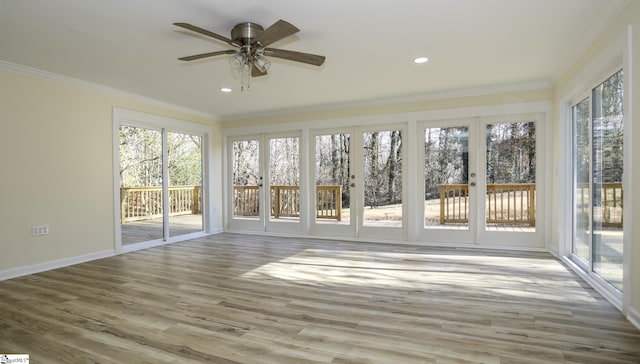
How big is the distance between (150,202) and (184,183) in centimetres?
67

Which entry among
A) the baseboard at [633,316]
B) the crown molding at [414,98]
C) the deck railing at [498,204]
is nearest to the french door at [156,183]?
the crown molding at [414,98]

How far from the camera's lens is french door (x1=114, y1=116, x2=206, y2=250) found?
5.05 m

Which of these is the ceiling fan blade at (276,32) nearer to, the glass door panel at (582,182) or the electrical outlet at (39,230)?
the glass door panel at (582,182)

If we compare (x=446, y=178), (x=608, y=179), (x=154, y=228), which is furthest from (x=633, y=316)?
(x=154, y=228)

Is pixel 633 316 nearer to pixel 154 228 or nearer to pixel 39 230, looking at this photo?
pixel 39 230

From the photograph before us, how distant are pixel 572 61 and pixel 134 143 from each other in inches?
228

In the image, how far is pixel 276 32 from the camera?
7.68ft

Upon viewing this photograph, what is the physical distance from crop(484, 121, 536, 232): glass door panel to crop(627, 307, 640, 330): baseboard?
2.46 m

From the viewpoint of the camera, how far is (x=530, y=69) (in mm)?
3963

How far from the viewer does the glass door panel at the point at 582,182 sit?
3389mm

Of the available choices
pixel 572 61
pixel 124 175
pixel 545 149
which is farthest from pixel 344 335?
pixel 124 175

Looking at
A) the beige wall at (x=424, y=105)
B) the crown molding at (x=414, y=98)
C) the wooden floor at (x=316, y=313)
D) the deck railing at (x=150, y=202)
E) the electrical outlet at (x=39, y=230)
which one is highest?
the crown molding at (x=414, y=98)

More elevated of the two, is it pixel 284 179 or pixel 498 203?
pixel 284 179

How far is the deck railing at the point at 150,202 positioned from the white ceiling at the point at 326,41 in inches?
63.6
